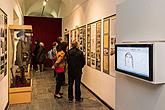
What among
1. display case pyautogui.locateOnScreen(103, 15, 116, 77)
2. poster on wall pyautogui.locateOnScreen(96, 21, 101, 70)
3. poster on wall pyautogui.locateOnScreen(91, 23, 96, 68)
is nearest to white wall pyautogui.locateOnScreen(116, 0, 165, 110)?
display case pyautogui.locateOnScreen(103, 15, 116, 77)

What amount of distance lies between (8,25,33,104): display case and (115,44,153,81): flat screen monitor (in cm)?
313

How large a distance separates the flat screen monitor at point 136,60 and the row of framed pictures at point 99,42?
141cm

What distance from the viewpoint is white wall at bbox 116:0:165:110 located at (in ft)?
7.59

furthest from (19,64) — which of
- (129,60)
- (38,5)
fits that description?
(38,5)

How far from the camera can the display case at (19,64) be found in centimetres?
535

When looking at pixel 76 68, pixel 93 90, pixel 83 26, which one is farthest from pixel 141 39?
pixel 83 26

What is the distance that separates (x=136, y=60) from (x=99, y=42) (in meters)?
3.03

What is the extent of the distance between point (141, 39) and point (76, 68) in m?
2.81

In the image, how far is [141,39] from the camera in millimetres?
2682

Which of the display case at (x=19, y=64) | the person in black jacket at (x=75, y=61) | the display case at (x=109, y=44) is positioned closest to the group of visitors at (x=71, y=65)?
the person in black jacket at (x=75, y=61)

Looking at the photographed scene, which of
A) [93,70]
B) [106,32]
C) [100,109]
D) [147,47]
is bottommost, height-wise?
[100,109]

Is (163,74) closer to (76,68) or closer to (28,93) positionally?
(76,68)

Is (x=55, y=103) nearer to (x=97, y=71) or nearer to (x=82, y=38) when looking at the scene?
(x=97, y=71)

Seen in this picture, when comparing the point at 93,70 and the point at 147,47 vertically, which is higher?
the point at 147,47
